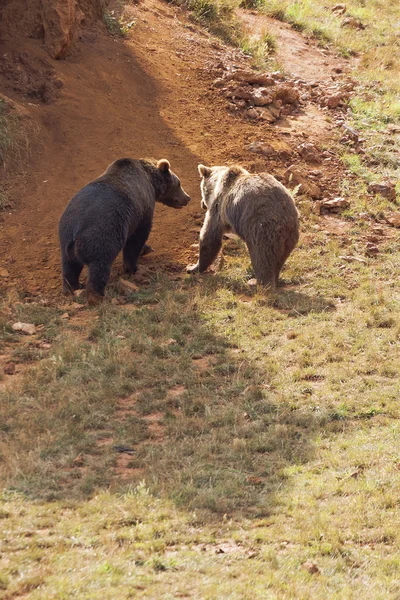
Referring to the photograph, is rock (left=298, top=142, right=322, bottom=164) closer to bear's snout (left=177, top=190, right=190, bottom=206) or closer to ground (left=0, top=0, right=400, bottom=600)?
ground (left=0, top=0, right=400, bottom=600)

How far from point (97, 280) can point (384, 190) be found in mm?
5377

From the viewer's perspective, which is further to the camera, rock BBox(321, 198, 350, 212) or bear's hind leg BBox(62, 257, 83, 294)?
rock BBox(321, 198, 350, 212)

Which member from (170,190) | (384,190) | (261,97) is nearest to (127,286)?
Result: (170,190)

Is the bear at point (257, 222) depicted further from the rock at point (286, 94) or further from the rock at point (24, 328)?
the rock at point (286, 94)

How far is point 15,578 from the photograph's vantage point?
4578 mm

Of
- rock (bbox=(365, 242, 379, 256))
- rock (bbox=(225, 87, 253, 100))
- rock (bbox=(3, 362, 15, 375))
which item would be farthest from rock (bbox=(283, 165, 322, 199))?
rock (bbox=(3, 362, 15, 375))

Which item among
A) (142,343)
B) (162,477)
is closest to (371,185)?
(142,343)

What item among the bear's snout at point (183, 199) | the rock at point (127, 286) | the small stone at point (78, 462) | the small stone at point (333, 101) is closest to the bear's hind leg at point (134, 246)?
the rock at point (127, 286)

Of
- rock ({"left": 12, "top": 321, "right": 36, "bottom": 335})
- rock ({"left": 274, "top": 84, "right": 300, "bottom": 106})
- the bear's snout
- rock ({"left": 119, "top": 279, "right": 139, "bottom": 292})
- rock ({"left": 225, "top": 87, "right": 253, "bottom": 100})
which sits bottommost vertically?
rock ({"left": 12, "top": 321, "right": 36, "bottom": 335})

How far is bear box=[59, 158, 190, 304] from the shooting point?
30.6 ft

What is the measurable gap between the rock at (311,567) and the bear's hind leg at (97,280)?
5109mm

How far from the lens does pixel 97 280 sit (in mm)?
9383

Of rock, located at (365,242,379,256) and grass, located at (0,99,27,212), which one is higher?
rock, located at (365,242,379,256)

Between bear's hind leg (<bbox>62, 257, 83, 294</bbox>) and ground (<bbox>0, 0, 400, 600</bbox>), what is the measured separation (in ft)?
0.63
